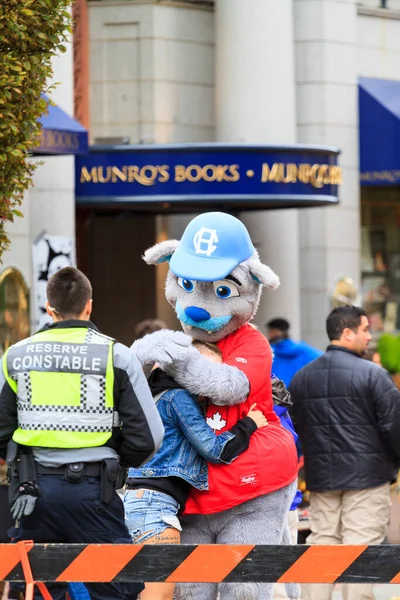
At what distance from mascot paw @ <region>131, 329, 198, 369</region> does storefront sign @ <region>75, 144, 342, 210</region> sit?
8921 millimetres

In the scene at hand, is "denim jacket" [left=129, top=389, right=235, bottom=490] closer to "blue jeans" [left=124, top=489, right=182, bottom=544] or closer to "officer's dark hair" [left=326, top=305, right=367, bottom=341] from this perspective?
"blue jeans" [left=124, top=489, right=182, bottom=544]

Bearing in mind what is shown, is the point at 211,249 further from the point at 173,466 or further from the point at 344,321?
the point at 344,321

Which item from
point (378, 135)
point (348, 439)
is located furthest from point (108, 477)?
point (378, 135)

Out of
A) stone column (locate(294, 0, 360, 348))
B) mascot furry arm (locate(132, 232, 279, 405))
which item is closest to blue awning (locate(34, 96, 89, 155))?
stone column (locate(294, 0, 360, 348))

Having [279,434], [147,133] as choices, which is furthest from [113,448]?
[147,133]

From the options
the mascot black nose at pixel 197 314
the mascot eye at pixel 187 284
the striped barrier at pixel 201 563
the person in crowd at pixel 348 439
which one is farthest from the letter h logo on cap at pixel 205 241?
the person in crowd at pixel 348 439

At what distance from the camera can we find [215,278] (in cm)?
613

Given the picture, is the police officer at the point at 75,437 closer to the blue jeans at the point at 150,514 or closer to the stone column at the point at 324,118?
the blue jeans at the point at 150,514

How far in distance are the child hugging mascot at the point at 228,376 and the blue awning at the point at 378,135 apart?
11.9m

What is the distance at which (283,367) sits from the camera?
11320 mm

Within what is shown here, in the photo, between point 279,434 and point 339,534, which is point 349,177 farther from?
point 279,434

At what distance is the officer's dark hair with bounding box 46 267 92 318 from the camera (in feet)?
20.1

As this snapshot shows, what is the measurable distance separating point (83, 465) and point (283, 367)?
5.62 metres

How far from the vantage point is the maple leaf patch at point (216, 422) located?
595cm
